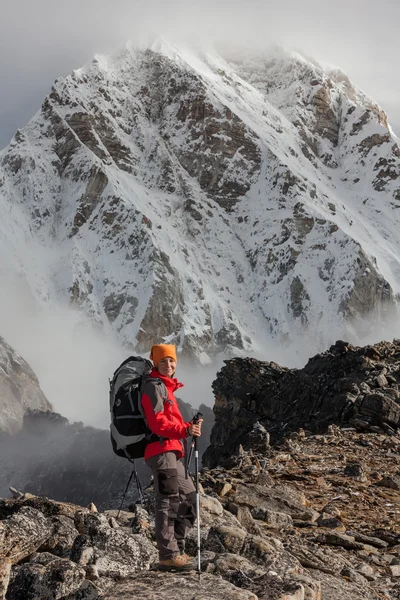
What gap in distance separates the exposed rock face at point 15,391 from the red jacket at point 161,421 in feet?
438

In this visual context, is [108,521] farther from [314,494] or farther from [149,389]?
[314,494]

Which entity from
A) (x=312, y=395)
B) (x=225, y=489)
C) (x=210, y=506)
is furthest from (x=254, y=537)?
(x=312, y=395)

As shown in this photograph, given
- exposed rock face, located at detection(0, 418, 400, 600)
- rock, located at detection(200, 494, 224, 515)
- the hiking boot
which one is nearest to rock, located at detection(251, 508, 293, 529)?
exposed rock face, located at detection(0, 418, 400, 600)

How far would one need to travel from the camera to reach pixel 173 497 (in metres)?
6.52

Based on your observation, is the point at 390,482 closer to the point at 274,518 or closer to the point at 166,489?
the point at 274,518

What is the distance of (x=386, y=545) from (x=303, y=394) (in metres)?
19.6

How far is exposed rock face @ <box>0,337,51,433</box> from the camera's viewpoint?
456 feet

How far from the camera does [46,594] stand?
4.91 m

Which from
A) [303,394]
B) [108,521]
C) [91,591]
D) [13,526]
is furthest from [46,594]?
[303,394]

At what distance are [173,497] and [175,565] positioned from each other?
2.96ft

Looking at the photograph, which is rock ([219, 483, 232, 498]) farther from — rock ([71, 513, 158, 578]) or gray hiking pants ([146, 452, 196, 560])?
rock ([71, 513, 158, 578])

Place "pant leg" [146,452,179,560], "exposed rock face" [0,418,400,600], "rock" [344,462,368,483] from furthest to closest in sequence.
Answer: "rock" [344,462,368,483] < "pant leg" [146,452,179,560] < "exposed rock face" [0,418,400,600]

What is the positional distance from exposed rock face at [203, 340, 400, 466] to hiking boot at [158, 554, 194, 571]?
12.9 m

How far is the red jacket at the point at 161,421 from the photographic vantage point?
21.1ft
